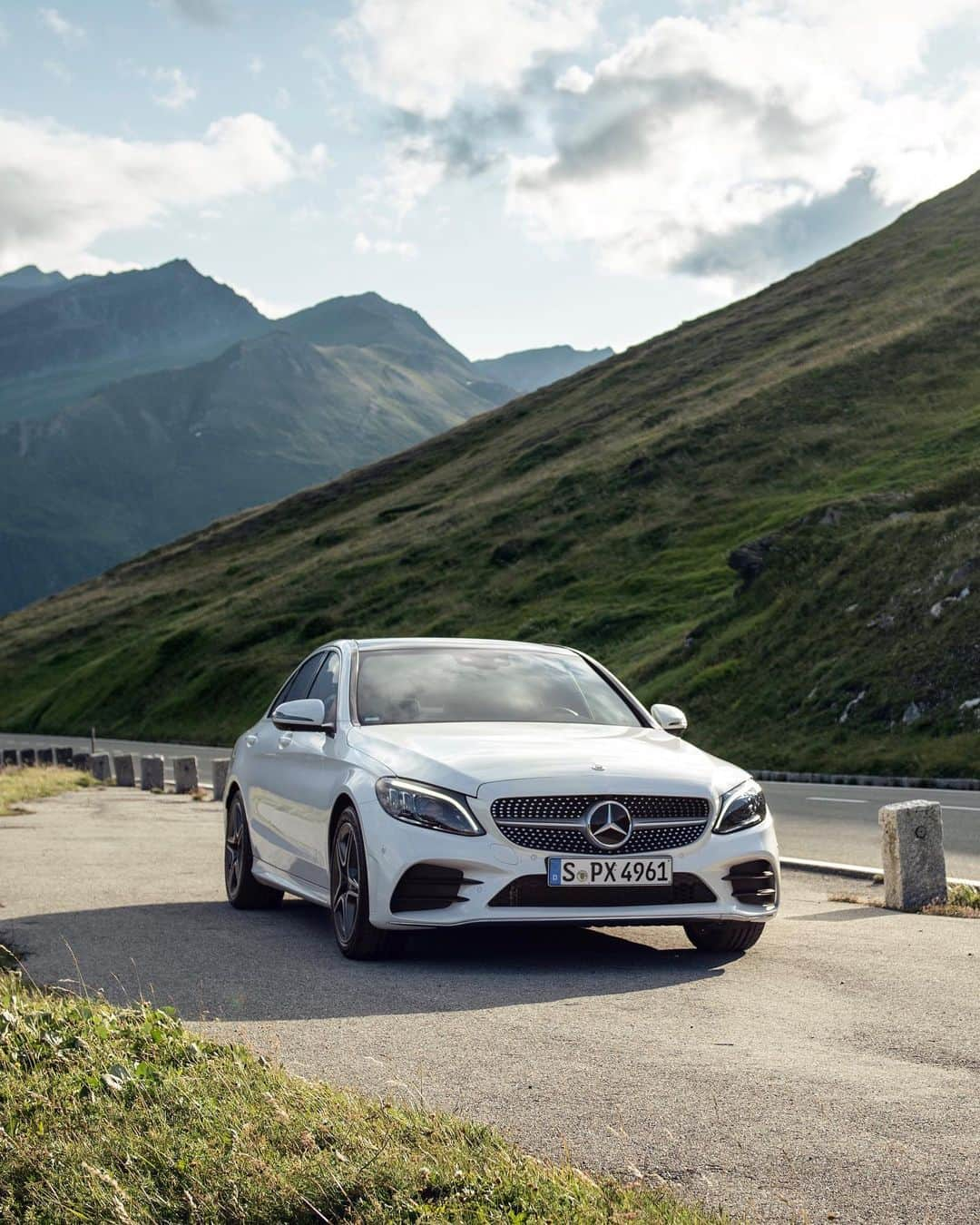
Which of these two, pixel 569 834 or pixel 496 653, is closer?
pixel 569 834

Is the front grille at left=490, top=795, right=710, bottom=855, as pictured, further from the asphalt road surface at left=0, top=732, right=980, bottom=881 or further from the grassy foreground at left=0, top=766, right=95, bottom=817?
the grassy foreground at left=0, top=766, right=95, bottom=817

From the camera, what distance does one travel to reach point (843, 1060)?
5637 mm

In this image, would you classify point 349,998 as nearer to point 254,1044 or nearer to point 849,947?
point 254,1044

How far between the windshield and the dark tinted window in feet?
2.58

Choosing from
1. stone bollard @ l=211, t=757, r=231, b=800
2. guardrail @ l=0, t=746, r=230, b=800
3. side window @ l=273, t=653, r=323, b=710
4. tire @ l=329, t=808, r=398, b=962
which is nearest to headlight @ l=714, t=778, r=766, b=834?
tire @ l=329, t=808, r=398, b=962

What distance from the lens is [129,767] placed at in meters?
28.5

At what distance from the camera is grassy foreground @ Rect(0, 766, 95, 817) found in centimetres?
2303

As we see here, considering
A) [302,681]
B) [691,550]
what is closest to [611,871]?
[302,681]

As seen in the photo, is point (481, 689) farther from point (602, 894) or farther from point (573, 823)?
point (602, 894)

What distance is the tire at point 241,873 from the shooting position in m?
10.3

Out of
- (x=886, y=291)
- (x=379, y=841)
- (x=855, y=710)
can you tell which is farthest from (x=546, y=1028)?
(x=886, y=291)

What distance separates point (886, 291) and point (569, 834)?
77.5m

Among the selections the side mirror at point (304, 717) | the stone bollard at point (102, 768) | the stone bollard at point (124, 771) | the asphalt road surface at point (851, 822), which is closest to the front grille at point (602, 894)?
the side mirror at point (304, 717)

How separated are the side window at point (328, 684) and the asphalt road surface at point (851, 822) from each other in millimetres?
5193
